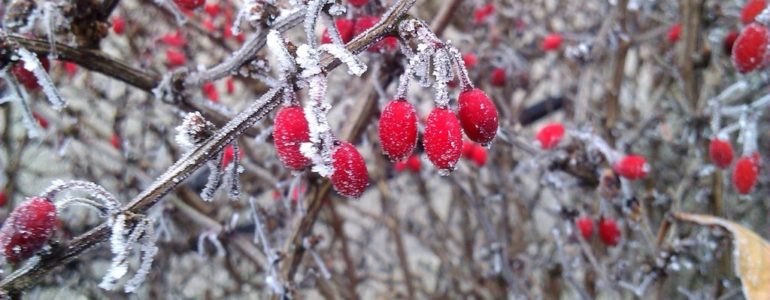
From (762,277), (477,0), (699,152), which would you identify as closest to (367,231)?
(477,0)

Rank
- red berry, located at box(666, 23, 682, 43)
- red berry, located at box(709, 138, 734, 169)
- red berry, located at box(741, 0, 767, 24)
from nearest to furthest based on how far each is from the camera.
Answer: red berry, located at box(741, 0, 767, 24) < red berry, located at box(709, 138, 734, 169) < red berry, located at box(666, 23, 682, 43)

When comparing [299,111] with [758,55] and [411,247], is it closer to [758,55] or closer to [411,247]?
[758,55]

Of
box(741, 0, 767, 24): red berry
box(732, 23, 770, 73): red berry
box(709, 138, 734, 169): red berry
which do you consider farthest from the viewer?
box(709, 138, 734, 169): red berry

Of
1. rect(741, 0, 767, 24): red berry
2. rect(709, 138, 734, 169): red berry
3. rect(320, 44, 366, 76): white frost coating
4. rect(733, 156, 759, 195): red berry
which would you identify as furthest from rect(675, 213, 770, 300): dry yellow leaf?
rect(320, 44, 366, 76): white frost coating

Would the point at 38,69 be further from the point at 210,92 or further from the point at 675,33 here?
the point at 675,33

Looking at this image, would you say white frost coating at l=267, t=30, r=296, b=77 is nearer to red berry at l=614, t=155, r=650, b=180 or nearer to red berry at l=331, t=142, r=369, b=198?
red berry at l=331, t=142, r=369, b=198

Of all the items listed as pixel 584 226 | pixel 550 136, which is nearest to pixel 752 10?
pixel 550 136

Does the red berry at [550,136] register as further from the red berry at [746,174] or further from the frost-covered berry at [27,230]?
the frost-covered berry at [27,230]
